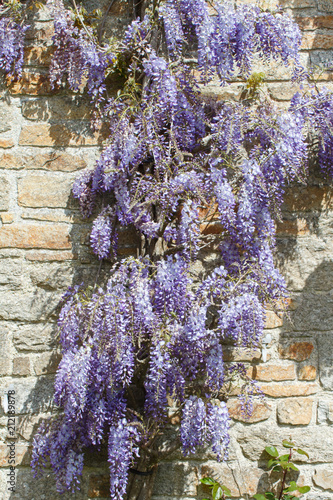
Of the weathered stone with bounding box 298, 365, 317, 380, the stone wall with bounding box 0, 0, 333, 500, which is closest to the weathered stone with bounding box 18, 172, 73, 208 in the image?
the stone wall with bounding box 0, 0, 333, 500

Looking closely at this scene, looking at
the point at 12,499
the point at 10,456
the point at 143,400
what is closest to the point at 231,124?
the point at 143,400

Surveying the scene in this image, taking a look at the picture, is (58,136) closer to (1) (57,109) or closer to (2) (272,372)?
(1) (57,109)

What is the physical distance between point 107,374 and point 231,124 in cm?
114

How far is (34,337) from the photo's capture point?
218cm

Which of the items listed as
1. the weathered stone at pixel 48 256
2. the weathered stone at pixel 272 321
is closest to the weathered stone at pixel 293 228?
the weathered stone at pixel 272 321

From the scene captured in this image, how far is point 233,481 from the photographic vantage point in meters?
2.10

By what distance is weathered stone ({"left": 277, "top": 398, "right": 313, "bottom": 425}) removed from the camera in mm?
2158

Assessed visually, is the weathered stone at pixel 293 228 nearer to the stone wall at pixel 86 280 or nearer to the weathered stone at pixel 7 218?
the stone wall at pixel 86 280

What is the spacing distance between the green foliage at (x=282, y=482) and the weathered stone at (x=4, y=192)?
150cm

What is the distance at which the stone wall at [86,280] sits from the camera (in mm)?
2109

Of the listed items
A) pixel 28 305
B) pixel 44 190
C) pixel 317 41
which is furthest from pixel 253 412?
pixel 317 41

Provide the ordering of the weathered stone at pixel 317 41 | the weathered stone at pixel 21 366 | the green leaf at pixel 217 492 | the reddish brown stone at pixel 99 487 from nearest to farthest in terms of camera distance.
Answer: the green leaf at pixel 217 492
the reddish brown stone at pixel 99 487
the weathered stone at pixel 21 366
the weathered stone at pixel 317 41

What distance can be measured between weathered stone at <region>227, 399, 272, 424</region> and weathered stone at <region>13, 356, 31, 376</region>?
0.92 m

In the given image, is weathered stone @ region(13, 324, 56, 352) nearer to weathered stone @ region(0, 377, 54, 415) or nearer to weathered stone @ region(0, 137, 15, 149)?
weathered stone @ region(0, 377, 54, 415)
